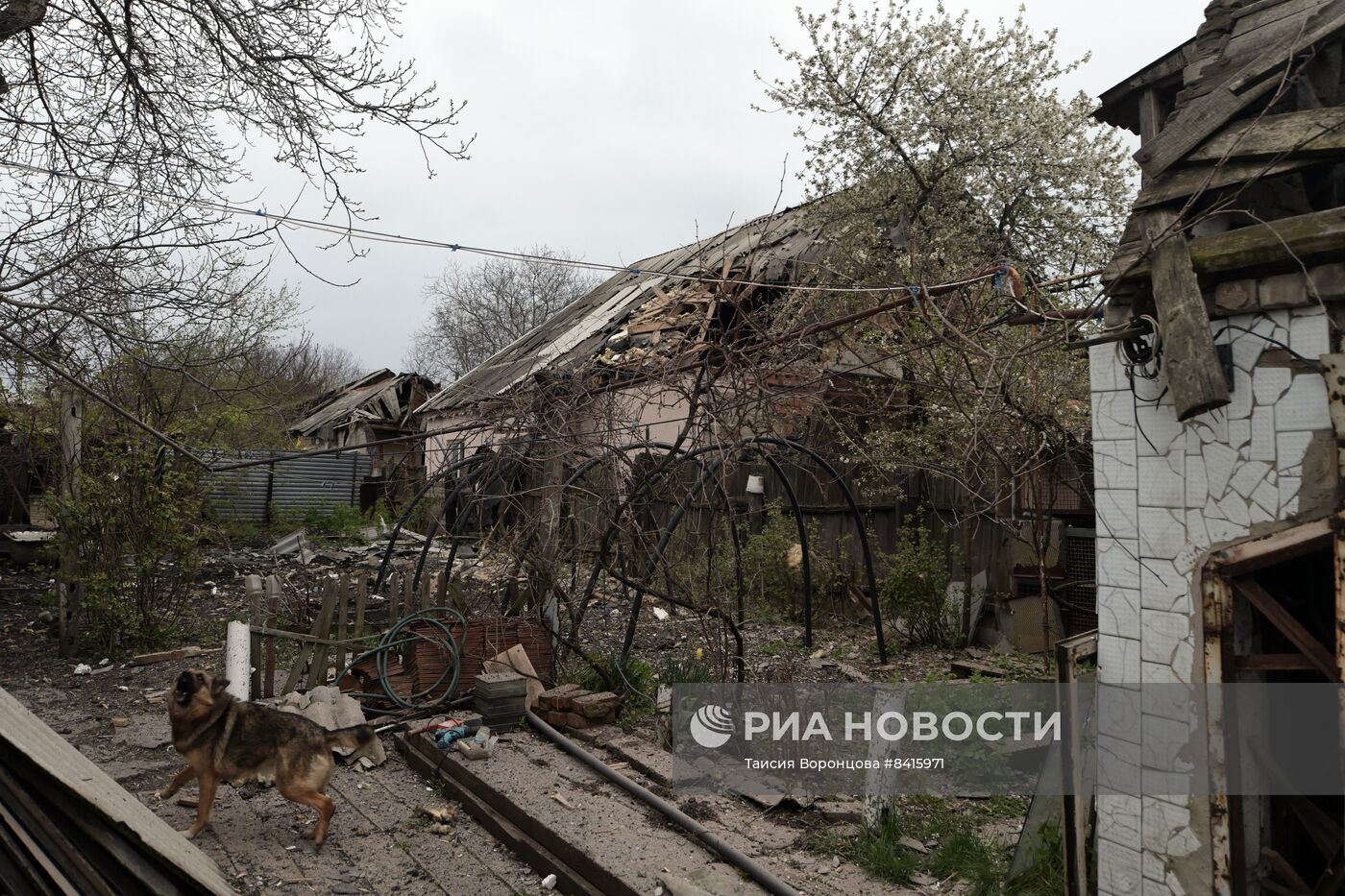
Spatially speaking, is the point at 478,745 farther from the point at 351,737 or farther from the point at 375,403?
the point at 375,403

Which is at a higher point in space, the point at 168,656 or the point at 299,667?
the point at 299,667

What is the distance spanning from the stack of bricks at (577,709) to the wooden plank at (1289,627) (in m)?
5.02

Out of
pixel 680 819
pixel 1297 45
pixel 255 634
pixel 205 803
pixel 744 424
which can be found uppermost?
pixel 1297 45

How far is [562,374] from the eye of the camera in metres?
8.24

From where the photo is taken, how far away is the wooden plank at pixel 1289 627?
3.21 metres

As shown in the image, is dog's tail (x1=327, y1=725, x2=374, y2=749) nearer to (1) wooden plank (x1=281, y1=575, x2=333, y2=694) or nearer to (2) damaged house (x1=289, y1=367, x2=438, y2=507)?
(1) wooden plank (x1=281, y1=575, x2=333, y2=694)

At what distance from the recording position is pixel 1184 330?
3.32 metres

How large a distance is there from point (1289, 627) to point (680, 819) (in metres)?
3.40

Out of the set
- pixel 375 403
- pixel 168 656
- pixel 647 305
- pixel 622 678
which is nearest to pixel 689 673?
pixel 622 678

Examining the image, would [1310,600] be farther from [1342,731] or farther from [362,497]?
[362,497]

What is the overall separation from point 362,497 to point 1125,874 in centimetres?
2267

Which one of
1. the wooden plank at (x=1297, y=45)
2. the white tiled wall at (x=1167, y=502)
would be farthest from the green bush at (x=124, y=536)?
the wooden plank at (x=1297, y=45)

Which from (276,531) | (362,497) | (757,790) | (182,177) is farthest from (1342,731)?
(362,497)

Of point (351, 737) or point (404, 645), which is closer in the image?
point (351, 737)
